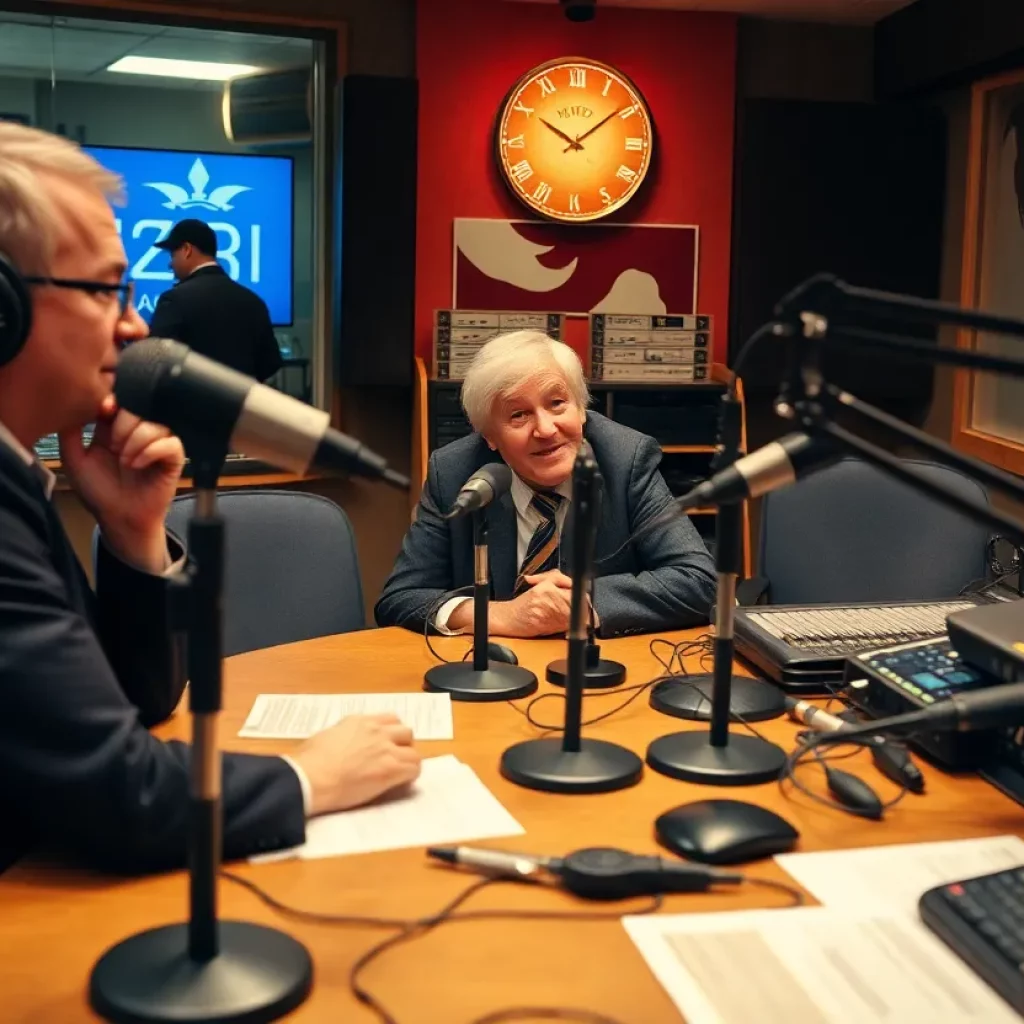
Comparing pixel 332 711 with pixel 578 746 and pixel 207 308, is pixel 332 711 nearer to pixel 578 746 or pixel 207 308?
pixel 578 746

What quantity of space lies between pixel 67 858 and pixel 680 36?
4.23 metres

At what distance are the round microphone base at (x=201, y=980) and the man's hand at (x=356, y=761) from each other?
10.5 inches

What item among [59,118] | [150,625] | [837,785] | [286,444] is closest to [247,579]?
[150,625]

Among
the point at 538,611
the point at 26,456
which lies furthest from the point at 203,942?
the point at 538,611

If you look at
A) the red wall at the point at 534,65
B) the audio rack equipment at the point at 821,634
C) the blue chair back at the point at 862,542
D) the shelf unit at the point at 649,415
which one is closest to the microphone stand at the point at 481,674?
the audio rack equipment at the point at 821,634

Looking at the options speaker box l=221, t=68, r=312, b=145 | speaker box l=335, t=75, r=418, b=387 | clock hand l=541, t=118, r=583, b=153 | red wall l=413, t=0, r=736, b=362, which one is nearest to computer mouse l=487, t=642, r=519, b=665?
speaker box l=335, t=75, r=418, b=387

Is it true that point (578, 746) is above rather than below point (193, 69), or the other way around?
below

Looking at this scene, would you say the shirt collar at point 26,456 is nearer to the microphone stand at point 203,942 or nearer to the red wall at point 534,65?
the microphone stand at point 203,942

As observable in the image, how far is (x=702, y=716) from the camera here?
1.68 metres

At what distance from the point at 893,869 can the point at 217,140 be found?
4.19m

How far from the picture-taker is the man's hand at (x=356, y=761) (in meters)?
1.33

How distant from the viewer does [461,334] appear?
4.38m

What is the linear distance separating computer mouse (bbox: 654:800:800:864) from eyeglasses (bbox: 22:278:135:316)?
0.77m

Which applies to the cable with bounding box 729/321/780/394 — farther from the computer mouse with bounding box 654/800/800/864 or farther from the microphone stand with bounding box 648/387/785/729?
the computer mouse with bounding box 654/800/800/864
